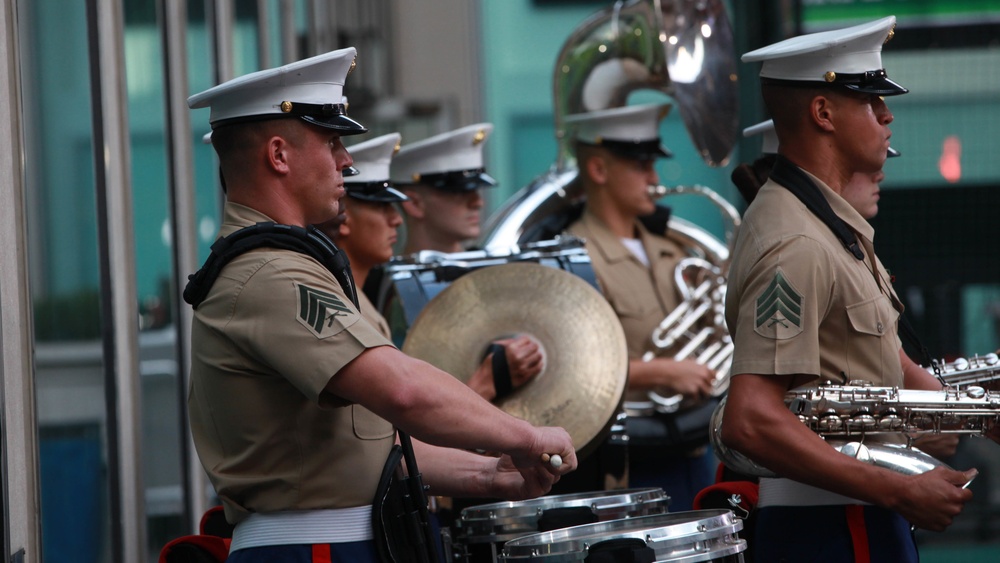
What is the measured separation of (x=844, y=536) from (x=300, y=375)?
127cm

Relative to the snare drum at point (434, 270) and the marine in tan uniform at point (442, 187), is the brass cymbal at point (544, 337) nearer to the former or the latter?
the snare drum at point (434, 270)

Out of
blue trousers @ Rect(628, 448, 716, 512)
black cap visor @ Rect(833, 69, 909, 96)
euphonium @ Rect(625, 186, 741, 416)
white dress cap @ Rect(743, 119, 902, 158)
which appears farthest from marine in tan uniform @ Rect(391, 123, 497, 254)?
black cap visor @ Rect(833, 69, 909, 96)

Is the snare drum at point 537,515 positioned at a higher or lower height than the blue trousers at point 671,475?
higher

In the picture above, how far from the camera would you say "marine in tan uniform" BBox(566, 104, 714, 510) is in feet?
16.8

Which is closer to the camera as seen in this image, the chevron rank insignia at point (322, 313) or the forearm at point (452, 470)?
the chevron rank insignia at point (322, 313)

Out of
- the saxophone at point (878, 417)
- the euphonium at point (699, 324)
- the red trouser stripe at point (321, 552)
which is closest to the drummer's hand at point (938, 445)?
the saxophone at point (878, 417)

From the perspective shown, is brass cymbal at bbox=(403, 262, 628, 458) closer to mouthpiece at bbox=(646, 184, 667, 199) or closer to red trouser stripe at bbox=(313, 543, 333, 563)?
red trouser stripe at bbox=(313, 543, 333, 563)

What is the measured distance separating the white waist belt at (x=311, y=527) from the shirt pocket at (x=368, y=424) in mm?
140

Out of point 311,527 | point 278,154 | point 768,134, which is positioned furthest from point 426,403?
point 768,134

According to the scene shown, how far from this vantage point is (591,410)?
372 cm

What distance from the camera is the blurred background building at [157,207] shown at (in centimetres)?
374

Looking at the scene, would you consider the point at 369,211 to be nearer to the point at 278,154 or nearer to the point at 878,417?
the point at 278,154

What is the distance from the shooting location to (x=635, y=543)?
2.55 meters

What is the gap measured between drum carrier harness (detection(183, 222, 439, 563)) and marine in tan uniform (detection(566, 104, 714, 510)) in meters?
2.32
